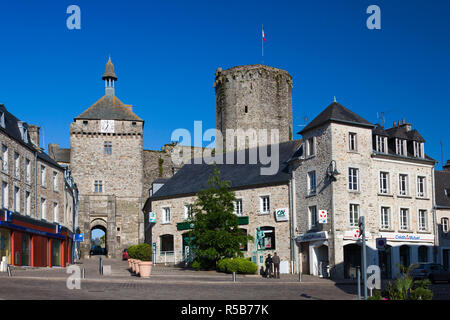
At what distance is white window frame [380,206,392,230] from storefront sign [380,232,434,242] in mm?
433

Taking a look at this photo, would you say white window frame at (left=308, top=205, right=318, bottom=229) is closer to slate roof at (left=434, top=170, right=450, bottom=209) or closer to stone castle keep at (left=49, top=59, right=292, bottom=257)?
slate roof at (left=434, top=170, right=450, bottom=209)

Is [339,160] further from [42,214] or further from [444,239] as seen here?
[42,214]

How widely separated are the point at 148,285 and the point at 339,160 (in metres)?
15.9

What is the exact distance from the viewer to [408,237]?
35.7m

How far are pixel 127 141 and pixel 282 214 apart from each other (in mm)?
28479

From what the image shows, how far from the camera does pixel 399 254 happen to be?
35375 millimetres

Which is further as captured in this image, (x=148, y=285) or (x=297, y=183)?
(x=297, y=183)

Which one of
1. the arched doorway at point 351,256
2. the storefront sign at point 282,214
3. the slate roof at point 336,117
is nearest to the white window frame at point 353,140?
the slate roof at point 336,117

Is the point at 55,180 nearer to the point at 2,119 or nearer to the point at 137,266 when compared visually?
the point at 2,119

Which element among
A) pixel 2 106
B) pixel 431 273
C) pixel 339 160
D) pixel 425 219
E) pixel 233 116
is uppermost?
pixel 233 116

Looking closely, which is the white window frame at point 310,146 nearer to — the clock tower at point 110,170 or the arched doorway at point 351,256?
the arched doorway at point 351,256

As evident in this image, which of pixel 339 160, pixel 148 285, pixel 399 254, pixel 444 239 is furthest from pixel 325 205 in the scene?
pixel 148 285

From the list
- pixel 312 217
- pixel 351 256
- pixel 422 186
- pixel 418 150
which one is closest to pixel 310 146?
pixel 312 217
